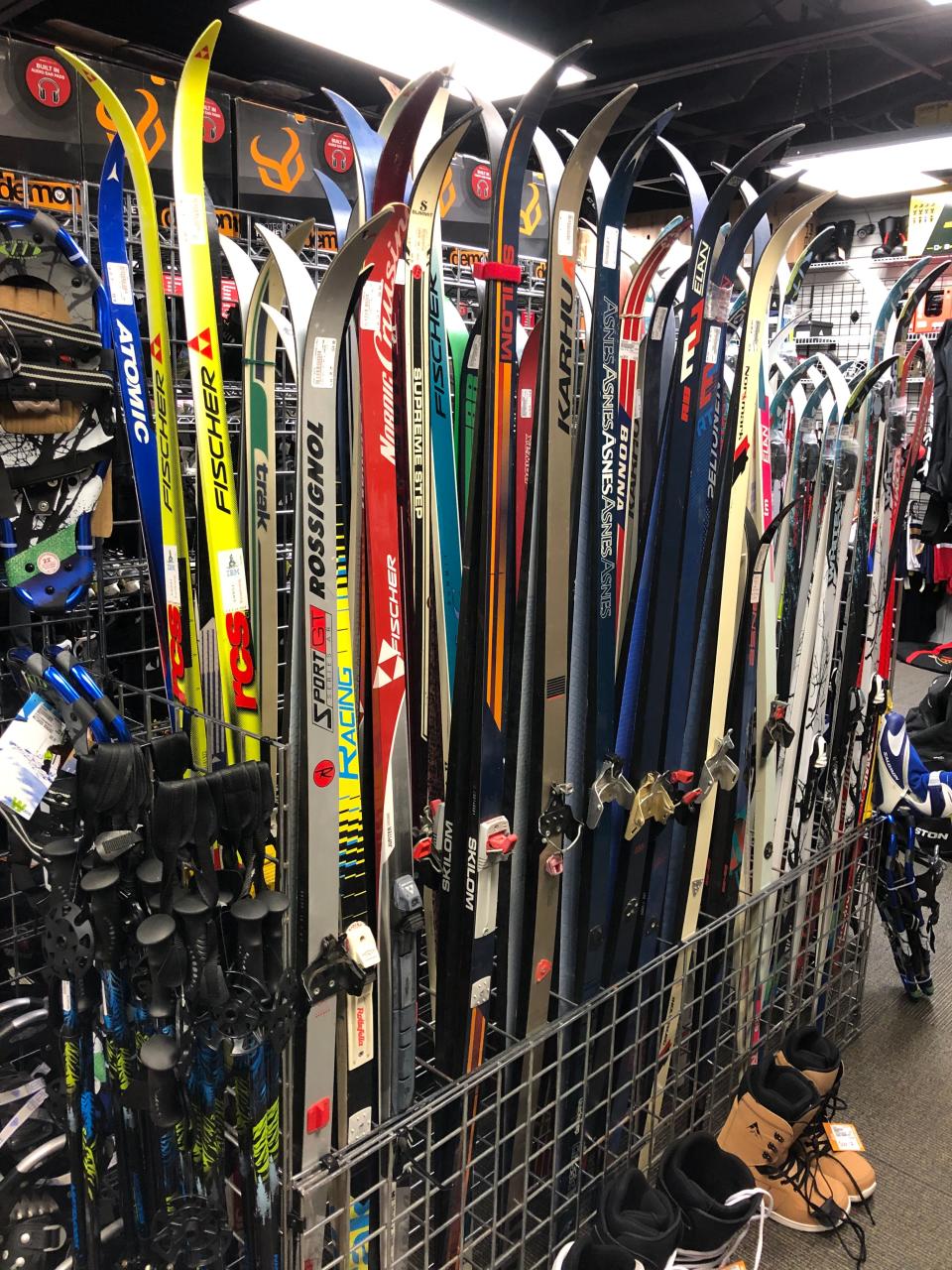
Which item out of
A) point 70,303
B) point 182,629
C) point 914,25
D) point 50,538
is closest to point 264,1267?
point 182,629

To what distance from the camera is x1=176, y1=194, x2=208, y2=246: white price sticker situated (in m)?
1.17

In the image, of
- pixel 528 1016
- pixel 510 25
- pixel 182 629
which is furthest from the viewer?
pixel 510 25

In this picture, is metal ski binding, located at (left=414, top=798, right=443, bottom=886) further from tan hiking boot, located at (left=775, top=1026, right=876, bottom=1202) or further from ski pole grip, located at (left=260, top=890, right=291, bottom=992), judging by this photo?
tan hiking boot, located at (left=775, top=1026, right=876, bottom=1202)

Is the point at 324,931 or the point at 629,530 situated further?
the point at 629,530

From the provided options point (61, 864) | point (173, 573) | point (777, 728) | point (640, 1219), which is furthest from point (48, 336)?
point (640, 1219)

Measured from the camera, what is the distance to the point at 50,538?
1.29 meters

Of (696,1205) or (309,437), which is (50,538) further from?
(696,1205)

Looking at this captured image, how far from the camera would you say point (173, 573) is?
1272 millimetres

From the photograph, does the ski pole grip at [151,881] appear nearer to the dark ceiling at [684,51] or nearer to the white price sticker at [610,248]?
the white price sticker at [610,248]

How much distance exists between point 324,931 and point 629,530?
84 cm

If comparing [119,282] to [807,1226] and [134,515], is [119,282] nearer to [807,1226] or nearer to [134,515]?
[134,515]

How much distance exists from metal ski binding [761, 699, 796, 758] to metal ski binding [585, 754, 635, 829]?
496 mm

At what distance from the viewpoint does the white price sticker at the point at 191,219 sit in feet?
3.83

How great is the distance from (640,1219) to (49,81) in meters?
2.47
